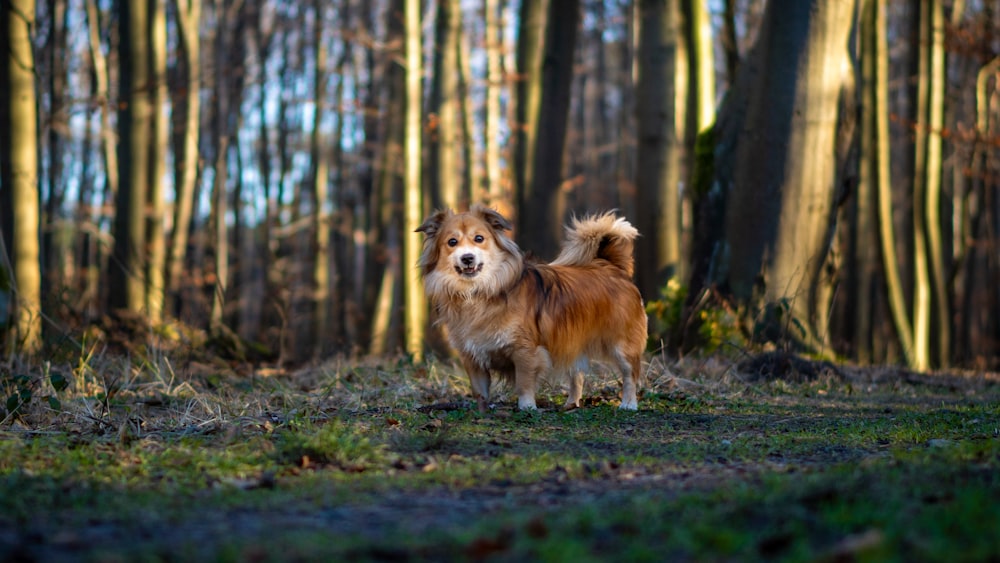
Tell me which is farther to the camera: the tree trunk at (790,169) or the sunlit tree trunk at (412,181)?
the sunlit tree trunk at (412,181)

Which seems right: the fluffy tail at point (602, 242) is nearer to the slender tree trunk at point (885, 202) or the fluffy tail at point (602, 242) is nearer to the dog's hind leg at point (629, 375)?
the dog's hind leg at point (629, 375)

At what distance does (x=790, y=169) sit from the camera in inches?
404

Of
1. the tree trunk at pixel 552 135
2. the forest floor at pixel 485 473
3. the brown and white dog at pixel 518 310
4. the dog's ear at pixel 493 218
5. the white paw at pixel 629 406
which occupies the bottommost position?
the white paw at pixel 629 406

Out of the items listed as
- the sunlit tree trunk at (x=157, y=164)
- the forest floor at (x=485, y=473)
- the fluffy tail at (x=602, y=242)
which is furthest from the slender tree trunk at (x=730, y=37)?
the sunlit tree trunk at (x=157, y=164)

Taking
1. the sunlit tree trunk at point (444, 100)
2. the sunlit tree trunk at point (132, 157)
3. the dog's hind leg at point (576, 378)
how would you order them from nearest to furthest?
the dog's hind leg at point (576, 378)
the sunlit tree trunk at point (132, 157)
the sunlit tree trunk at point (444, 100)

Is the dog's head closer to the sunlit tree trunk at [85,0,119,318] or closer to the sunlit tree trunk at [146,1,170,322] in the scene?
the sunlit tree trunk at [146,1,170,322]

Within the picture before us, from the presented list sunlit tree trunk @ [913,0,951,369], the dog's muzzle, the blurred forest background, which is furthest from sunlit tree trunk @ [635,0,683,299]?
the dog's muzzle

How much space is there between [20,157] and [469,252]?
213 inches

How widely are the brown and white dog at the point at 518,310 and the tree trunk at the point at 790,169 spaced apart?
313 centimetres

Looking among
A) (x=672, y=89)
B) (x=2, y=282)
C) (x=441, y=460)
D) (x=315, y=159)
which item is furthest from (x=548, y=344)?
(x=315, y=159)

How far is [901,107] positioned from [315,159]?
18972 millimetres

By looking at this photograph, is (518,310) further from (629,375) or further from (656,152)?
(656,152)

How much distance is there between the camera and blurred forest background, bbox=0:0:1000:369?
33.7ft

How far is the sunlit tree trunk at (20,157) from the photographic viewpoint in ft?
31.6
